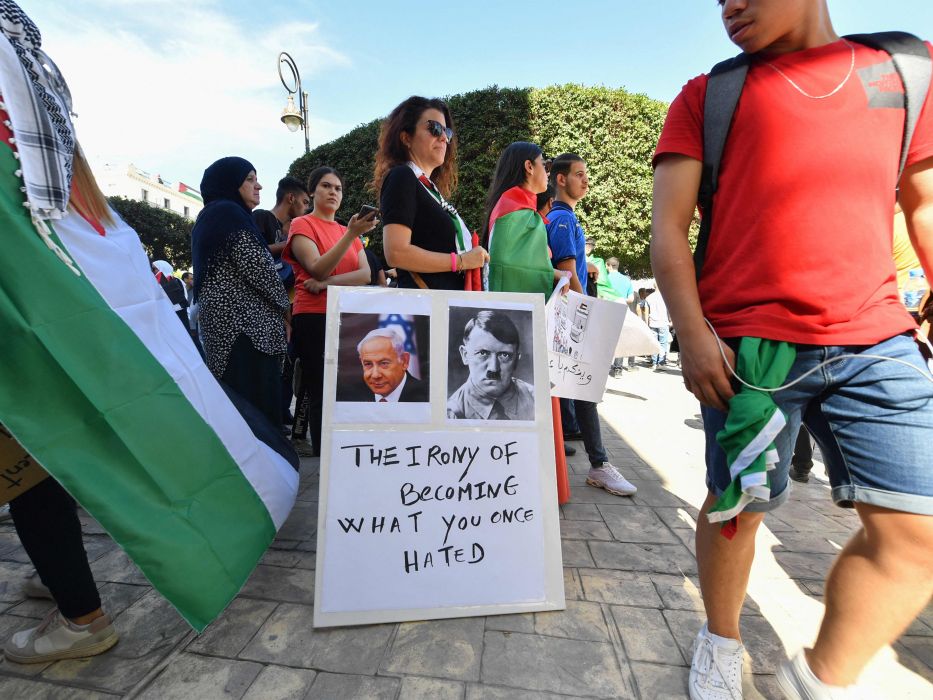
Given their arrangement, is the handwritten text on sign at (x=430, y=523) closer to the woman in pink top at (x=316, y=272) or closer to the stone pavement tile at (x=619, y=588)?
the stone pavement tile at (x=619, y=588)

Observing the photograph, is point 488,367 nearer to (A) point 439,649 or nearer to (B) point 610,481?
(A) point 439,649

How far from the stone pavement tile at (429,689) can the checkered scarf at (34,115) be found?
1.56m

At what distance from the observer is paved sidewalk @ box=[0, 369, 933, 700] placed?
1.39m

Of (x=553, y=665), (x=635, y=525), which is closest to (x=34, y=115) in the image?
(x=553, y=665)

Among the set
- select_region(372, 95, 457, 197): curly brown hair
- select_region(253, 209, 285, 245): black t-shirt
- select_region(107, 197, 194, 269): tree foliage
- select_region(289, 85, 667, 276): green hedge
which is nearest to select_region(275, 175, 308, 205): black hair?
select_region(253, 209, 285, 245): black t-shirt

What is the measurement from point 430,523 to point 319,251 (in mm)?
2095

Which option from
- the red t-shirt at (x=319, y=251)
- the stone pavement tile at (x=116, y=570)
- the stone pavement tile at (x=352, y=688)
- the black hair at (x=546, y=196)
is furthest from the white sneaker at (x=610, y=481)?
the stone pavement tile at (x=116, y=570)

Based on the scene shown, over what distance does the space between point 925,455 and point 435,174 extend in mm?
2224

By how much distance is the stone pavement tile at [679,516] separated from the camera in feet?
8.13

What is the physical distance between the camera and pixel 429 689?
1369 millimetres

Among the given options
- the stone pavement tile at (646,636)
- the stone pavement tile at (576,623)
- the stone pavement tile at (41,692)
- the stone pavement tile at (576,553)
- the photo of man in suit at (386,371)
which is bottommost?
the stone pavement tile at (41,692)

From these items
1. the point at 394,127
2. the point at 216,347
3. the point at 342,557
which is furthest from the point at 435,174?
the point at 342,557

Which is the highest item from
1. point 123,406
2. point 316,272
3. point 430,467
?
point 316,272

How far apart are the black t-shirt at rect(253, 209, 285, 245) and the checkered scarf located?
8.53 ft
